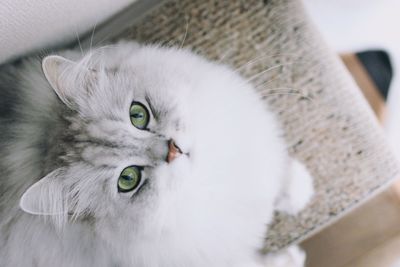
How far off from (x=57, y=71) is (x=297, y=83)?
0.56 metres

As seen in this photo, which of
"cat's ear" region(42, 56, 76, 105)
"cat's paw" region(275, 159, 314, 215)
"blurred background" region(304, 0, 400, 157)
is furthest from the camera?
"blurred background" region(304, 0, 400, 157)

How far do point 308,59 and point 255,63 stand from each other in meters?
0.12

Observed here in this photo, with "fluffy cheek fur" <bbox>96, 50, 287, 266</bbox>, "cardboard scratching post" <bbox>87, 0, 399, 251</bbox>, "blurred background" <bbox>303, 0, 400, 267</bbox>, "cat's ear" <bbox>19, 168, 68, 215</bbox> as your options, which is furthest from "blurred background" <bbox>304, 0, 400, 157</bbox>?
"cat's ear" <bbox>19, 168, 68, 215</bbox>

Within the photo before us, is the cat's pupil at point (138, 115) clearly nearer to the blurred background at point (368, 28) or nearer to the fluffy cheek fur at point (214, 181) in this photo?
the fluffy cheek fur at point (214, 181)

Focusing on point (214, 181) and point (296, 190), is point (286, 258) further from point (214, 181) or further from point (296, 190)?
point (214, 181)

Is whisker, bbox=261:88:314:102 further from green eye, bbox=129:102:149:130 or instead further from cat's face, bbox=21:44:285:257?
green eye, bbox=129:102:149:130

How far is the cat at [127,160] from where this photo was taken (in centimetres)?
71

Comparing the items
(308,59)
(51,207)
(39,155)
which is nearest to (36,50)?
(39,155)

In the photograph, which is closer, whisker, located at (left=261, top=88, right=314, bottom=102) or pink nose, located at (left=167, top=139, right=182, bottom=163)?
pink nose, located at (left=167, top=139, right=182, bottom=163)

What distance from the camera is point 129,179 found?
2.39ft

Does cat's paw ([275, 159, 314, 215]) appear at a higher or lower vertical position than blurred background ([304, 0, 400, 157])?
lower

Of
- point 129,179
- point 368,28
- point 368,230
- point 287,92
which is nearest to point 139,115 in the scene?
point 129,179

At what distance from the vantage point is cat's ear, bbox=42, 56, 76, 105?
0.67m

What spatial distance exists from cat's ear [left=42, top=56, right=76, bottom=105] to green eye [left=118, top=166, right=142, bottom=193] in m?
0.15
